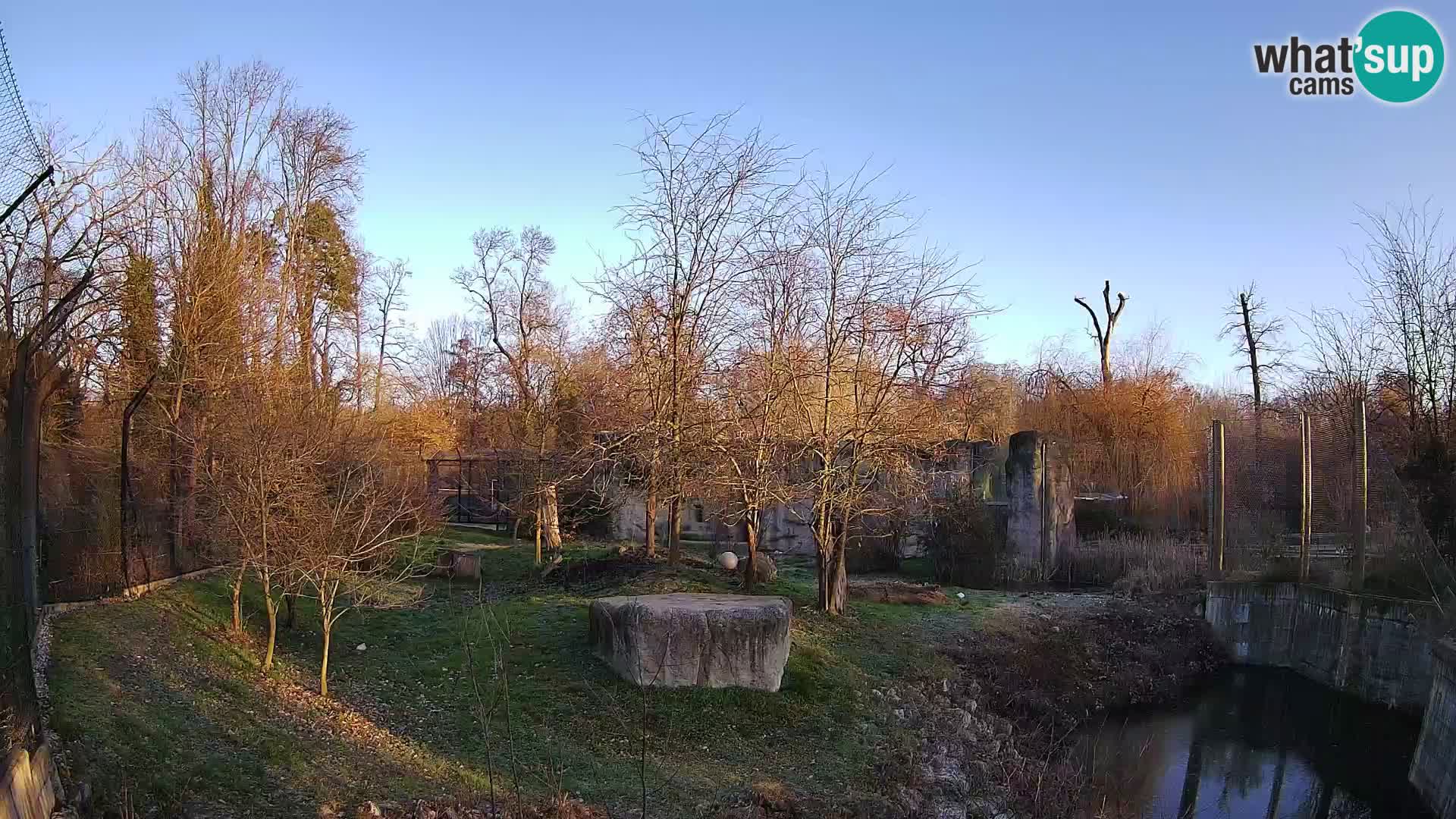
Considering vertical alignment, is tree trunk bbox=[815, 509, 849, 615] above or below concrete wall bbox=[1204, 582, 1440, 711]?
above

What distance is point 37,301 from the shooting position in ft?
25.6

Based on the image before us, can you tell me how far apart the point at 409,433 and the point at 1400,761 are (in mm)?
26995

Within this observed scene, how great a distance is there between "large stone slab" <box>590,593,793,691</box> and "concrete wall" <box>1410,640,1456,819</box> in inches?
238

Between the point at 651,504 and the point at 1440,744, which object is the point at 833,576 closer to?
the point at 651,504

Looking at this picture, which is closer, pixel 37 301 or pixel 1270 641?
pixel 37 301

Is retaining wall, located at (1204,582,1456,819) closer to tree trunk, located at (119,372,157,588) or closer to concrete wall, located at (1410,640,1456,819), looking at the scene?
concrete wall, located at (1410,640,1456,819)

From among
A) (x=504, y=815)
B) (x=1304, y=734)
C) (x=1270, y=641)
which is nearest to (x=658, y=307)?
(x=504, y=815)

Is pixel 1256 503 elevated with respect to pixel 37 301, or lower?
lower

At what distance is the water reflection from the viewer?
32.1ft

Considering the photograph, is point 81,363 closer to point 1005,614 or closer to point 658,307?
point 658,307

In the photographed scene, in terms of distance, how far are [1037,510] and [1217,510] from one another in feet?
12.5

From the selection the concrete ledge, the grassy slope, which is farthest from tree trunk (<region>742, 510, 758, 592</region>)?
the concrete ledge

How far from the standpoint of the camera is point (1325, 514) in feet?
46.5

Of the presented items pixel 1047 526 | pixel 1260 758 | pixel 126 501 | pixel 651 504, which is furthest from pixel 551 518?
pixel 1260 758
